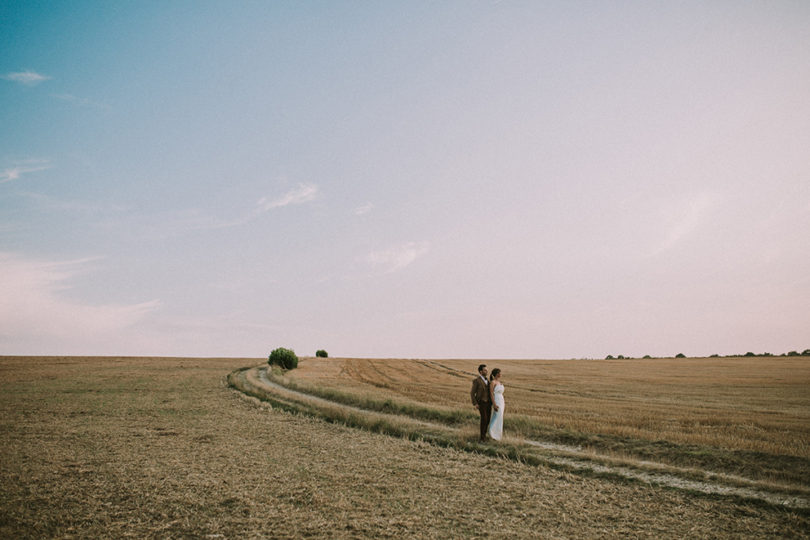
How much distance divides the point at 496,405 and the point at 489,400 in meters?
0.29

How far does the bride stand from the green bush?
51047mm

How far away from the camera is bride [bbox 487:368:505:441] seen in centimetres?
1599

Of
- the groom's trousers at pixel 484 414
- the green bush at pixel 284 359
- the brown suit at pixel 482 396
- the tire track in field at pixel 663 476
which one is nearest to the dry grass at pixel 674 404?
the tire track in field at pixel 663 476

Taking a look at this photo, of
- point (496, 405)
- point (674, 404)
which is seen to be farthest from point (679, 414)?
point (496, 405)

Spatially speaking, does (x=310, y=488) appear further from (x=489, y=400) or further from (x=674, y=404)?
(x=674, y=404)

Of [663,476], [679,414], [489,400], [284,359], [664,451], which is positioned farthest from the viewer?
[284,359]

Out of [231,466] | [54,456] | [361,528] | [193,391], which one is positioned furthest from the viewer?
[193,391]

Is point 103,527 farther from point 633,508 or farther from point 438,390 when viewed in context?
point 438,390

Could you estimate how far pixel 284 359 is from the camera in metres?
63.5

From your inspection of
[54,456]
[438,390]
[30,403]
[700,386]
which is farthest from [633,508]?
[700,386]

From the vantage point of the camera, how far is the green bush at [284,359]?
63.3 m

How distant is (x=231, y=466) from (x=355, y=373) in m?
42.1

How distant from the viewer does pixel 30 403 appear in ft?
91.1

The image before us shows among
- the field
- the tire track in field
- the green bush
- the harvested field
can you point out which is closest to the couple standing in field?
the tire track in field
